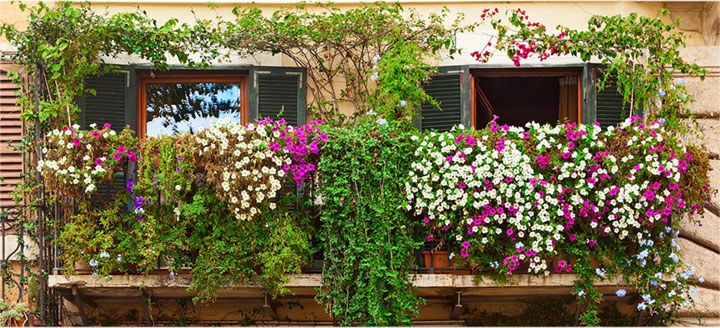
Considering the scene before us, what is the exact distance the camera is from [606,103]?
1177cm

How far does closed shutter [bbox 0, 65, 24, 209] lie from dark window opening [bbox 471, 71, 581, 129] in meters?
4.52

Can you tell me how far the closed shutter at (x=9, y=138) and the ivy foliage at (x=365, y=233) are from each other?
10.1ft

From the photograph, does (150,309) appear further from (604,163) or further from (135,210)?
(604,163)

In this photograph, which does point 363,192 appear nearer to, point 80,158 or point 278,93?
point 278,93

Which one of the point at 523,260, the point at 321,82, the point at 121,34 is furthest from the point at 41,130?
the point at 523,260

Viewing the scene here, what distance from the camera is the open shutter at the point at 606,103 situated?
1174 cm

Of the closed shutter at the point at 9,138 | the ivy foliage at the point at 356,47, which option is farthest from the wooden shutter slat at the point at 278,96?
the closed shutter at the point at 9,138

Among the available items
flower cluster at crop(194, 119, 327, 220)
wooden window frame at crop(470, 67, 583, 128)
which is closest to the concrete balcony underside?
flower cluster at crop(194, 119, 327, 220)

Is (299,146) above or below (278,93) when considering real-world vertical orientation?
below

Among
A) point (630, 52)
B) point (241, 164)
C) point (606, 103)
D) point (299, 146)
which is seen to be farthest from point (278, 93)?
point (630, 52)

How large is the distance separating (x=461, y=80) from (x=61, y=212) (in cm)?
409

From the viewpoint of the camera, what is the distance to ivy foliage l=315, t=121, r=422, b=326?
1064 cm

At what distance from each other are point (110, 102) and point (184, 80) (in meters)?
0.79

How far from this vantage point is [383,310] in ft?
34.9
